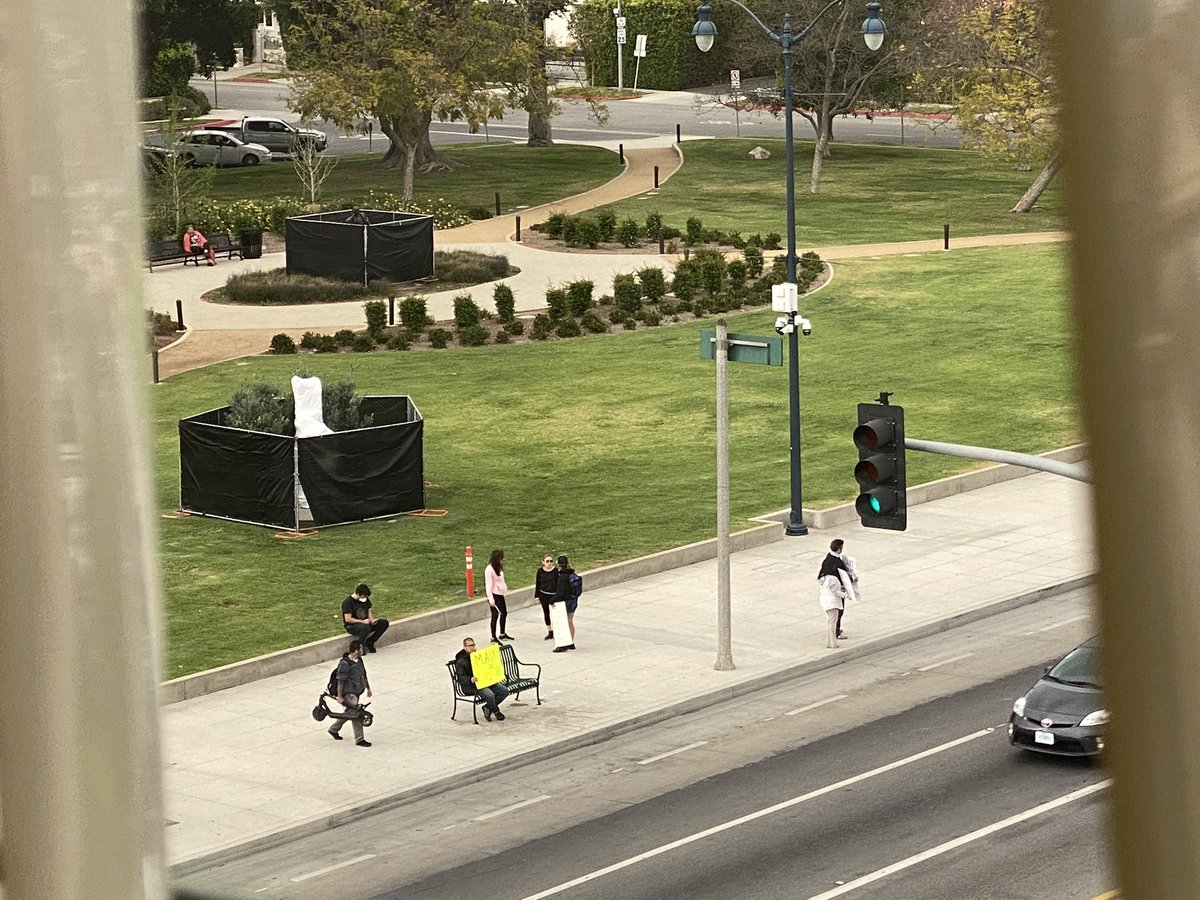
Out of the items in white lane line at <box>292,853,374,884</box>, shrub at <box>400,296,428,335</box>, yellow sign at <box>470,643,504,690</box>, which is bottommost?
white lane line at <box>292,853,374,884</box>

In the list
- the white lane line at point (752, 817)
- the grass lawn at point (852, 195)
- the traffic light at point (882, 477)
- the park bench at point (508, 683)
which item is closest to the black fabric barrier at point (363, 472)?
the park bench at point (508, 683)

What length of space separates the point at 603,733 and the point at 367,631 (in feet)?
12.6

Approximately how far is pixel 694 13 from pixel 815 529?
67.8 meters

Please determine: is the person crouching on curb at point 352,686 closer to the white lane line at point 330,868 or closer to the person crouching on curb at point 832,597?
the white lane line at point 330,868

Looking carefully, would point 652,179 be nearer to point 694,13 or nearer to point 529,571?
point 694,13

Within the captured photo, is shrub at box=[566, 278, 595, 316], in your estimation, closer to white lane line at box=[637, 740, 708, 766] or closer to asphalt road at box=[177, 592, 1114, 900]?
asphalt road at box=[177, 592, 1114, 900]

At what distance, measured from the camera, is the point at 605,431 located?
122ft

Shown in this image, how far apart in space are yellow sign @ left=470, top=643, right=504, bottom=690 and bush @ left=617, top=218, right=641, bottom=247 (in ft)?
116

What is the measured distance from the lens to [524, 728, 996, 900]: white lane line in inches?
688

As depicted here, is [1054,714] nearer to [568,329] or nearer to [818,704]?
[818,704]

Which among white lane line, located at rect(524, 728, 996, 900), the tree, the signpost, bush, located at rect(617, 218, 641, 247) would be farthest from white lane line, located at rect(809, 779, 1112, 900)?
the tree

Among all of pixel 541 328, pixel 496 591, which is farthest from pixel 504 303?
pixel 496 591

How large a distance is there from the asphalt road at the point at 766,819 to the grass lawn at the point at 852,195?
116 feet

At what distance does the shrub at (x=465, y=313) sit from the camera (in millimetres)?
45219
